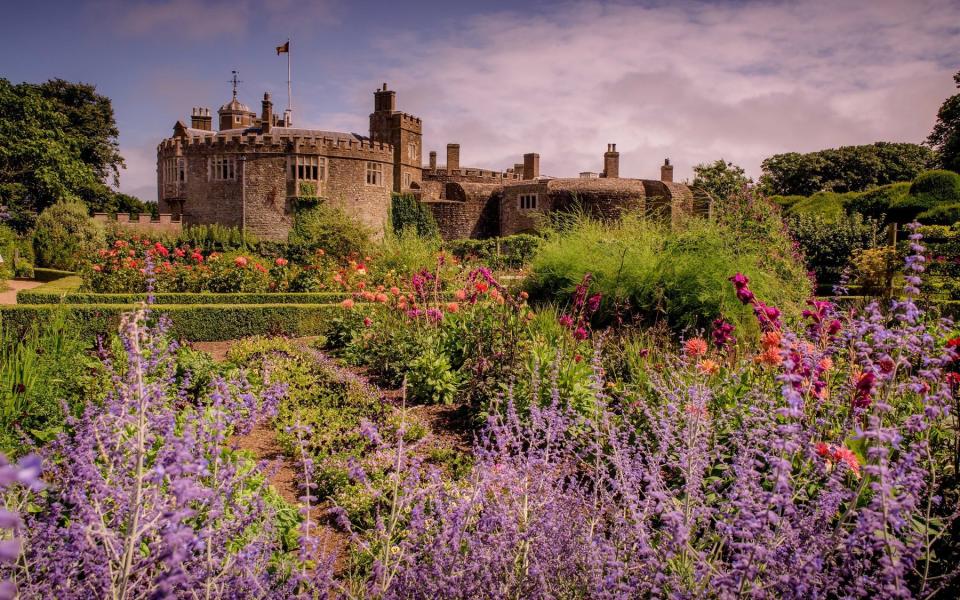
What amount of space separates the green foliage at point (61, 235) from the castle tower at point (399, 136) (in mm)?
16019

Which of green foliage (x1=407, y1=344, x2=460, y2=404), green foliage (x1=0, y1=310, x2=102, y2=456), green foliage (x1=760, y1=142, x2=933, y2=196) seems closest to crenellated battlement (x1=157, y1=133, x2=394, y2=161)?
green foliage (x1=760, y1=142, x2=933, y2=196)

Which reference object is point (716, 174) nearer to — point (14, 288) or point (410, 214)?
point (410, 214)

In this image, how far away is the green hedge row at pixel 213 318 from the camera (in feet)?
32.2

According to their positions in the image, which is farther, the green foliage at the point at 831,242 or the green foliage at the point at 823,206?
the green foliage at the point at 823,206

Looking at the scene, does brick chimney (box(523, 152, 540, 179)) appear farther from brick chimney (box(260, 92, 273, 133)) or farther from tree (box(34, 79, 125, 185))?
tree (box(34, 79, 125, 185))

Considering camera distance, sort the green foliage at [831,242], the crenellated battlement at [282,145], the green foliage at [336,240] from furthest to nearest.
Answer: the crenellated battlement at [282,145] < the green foliage at [831,242] < the green foliage at [336,240]

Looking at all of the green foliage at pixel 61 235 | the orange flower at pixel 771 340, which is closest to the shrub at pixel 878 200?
the orange flower at pixel 771 340

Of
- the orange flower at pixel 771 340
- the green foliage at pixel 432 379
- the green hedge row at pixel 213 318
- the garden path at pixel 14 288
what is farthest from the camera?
the garden path at pixel 14 288

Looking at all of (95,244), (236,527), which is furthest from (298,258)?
(236,527)

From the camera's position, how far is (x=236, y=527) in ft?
8.08

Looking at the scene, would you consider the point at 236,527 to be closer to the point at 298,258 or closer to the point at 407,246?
the point at 407,246

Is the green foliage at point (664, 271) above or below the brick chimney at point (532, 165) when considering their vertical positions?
below

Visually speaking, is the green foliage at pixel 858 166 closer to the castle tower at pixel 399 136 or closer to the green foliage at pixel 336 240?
the castle tower at pixel 399 136

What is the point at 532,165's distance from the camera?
1471 inches
